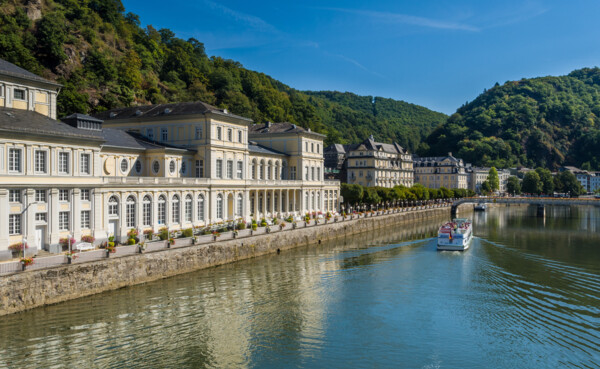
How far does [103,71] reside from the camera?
8419cm

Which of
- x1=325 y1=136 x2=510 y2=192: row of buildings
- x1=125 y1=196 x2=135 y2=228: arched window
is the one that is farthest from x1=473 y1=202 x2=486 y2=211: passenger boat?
x1=125 y1=196 x2=135 y2=228: arched window

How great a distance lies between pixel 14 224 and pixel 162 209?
556 inches

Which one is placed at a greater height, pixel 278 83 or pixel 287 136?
pixel 278 83

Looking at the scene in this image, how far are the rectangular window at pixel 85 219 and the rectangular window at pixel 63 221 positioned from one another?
4.91 ft

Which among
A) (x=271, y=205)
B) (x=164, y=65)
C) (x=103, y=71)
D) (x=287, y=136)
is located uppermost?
(x=164, y=65)

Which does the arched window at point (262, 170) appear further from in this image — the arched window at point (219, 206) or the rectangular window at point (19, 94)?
the rectangular window at point (19, 94)

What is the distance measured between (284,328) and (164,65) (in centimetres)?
10321

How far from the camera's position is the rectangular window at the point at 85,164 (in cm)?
3547

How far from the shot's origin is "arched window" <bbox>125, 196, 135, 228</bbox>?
4019cm

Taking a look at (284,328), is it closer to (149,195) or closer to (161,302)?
(161,302)

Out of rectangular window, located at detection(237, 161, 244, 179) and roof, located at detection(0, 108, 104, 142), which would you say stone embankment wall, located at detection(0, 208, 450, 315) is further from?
rectangular window, located at detection(237, 161, 244, 179)

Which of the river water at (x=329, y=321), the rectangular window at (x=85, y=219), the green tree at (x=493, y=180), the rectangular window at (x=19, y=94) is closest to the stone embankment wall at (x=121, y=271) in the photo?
the river water at (x=329, y=321)

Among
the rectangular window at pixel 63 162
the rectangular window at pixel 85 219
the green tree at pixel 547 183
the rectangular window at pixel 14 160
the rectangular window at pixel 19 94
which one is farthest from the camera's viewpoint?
the green tree at pixel 547 183

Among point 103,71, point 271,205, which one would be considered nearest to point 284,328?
point 271,205
